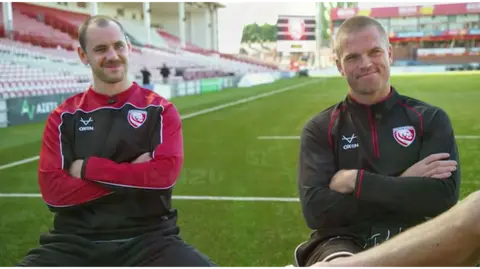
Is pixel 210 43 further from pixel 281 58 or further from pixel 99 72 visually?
pixel 99 72

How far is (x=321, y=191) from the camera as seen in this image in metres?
2.64

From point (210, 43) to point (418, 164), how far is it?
51.7 m

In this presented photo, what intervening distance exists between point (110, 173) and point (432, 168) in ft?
4.85

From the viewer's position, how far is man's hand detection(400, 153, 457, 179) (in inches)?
102

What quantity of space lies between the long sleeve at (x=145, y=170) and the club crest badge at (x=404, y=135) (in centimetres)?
107

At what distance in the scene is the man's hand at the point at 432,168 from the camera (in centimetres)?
260

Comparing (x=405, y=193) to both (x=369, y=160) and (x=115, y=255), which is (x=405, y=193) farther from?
(x=115, y=255)

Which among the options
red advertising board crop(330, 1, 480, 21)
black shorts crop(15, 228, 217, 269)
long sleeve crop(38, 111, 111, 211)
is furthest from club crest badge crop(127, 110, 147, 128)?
red advertising board crop(330, 1, 480, 21)

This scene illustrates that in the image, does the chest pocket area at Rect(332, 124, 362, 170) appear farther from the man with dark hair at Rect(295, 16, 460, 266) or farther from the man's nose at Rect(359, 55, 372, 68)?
the man's nose at Rect(359, 55, 372, 68)

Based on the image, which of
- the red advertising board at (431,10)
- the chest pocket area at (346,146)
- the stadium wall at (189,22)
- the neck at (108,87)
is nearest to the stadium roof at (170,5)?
the stadium wall at (189,22)

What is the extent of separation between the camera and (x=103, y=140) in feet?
9.40

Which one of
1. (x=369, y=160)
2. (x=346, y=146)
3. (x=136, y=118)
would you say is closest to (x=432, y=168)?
(x=369, y=160)

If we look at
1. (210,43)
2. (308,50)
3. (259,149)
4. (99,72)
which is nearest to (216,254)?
(99,72)

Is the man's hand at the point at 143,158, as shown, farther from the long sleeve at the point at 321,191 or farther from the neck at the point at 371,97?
the neck at the point at 371,97
